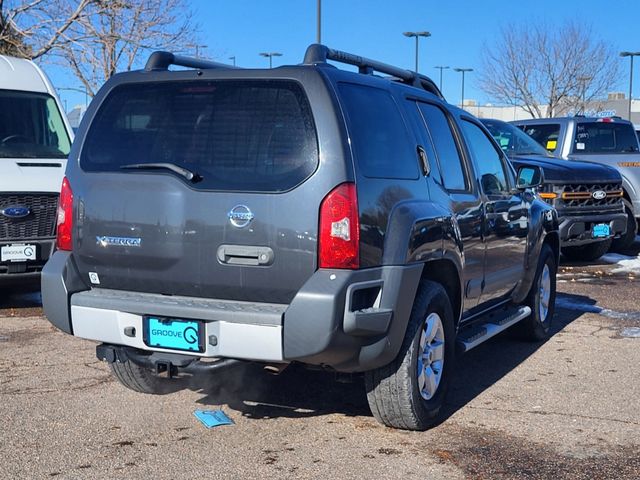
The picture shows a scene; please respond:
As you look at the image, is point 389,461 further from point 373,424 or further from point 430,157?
point 430,157

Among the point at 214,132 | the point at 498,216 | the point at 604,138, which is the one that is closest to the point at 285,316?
the point at 214,132

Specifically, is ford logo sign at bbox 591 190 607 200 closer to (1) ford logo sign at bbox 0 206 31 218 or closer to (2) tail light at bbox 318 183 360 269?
(1) ford logo sign at bbox 0 206 31 218

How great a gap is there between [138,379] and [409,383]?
1.74m

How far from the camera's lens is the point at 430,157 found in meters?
5.27

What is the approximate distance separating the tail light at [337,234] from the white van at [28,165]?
15.9 ft

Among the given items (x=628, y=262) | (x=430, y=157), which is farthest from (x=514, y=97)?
(x=430, y=157)

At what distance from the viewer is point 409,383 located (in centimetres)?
471

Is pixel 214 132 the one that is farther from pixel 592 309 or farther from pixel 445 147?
pixel 592 309

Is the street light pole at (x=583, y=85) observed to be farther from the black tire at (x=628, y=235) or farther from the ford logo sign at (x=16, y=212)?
the ford logo sign at (x=16, y=212)

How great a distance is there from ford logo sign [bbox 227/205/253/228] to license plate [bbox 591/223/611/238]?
27.3ft

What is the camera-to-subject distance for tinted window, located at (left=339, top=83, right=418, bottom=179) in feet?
14.7

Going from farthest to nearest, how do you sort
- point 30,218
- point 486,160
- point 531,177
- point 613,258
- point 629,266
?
point 613,258, point 629,266, point 30,218, point 531,177, point 486,160

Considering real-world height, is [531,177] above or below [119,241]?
above

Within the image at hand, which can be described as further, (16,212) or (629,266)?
(629,266)
